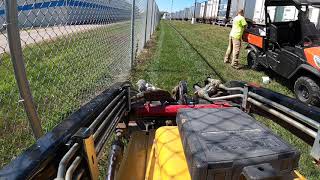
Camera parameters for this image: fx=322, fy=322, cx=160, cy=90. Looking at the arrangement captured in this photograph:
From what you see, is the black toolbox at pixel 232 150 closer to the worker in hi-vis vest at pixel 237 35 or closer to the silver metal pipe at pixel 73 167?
the silver metal pipe at pixel 73 167

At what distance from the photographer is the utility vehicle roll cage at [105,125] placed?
1.24 m

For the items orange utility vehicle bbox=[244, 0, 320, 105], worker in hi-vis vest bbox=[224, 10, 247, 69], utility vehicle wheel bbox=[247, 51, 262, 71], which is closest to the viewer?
orange utility vehicle bbox=[244, 0, 320, 105]

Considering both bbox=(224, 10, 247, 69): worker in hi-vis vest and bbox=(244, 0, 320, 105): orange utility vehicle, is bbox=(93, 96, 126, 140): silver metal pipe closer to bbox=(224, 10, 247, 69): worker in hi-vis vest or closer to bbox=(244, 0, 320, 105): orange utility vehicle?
bbox=(244, 0, 320, 105): orange utility vehicle

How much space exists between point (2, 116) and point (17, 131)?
1.21 ft

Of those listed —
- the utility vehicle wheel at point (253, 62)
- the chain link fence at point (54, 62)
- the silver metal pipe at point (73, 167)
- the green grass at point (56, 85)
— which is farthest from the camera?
the utility vehicle wheel at point (253, 62)

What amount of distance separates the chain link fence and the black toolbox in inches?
39.5

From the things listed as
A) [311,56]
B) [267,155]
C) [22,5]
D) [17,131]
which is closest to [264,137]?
[267,155]

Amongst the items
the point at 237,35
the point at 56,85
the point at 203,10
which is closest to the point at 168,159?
the point at 56,85

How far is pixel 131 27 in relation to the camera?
7.35 metres

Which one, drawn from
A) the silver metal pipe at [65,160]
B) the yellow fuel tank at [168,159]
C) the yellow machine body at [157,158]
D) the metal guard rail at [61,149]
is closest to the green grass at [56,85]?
the yellow machine body at [157,158]

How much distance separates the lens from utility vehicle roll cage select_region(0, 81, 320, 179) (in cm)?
124

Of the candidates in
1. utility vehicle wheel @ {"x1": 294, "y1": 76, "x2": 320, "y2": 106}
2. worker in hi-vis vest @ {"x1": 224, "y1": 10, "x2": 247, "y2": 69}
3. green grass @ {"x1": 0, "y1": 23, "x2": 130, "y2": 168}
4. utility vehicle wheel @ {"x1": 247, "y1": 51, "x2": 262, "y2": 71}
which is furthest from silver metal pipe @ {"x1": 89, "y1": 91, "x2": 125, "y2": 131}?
worker in hi-vis vest @ {"x1": 224, "y1": 10, "x2": 247, "y2": 69}

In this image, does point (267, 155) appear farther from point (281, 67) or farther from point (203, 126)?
point (281, 67)

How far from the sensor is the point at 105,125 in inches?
79.0
